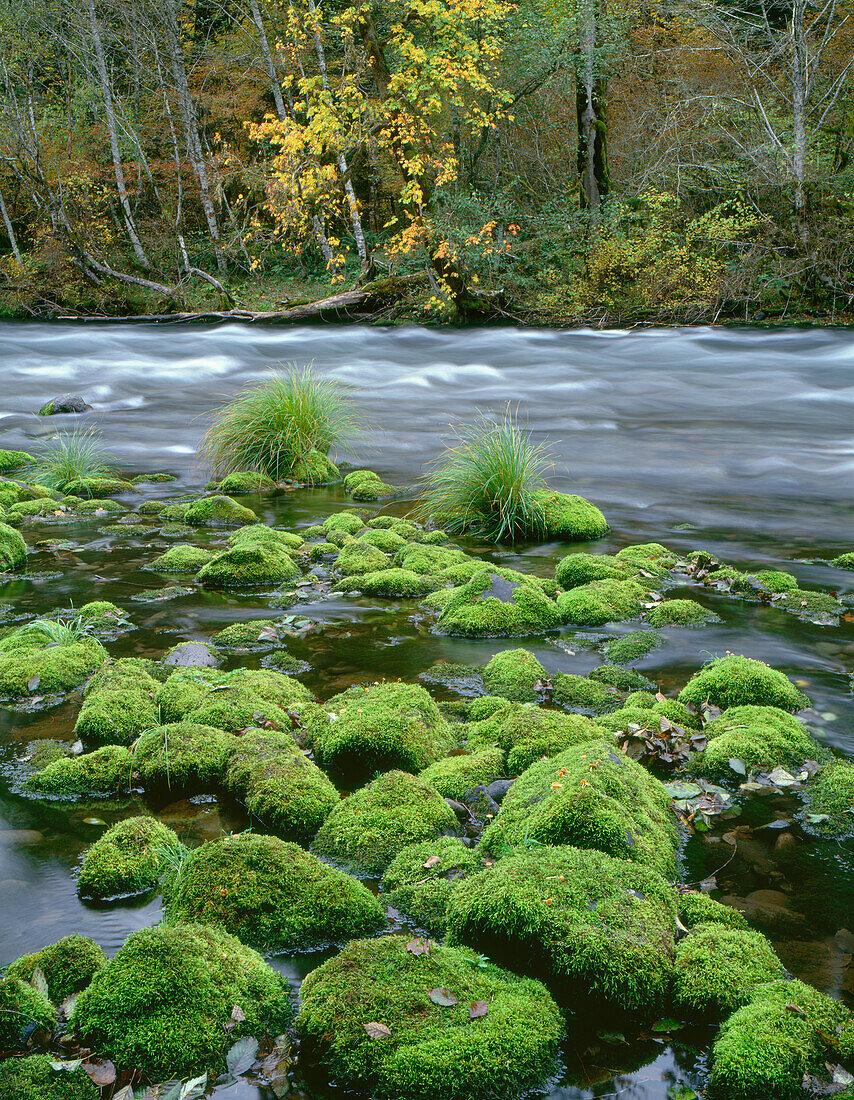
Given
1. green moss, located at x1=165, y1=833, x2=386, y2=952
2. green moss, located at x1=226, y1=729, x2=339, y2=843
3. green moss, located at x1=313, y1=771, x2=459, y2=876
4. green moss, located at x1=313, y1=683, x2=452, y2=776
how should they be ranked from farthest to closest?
green moss, located at x1=313, y1=683, x2=452, y2=776 < green moss, located at x1=226, y1=729, x2=339, y2=843 < green moss, located at x1=313, y1=771, x2=459, y2=876 < green moss, located at x1=165, y1=833, x2=386, y2=952

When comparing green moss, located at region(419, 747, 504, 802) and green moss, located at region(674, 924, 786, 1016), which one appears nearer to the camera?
green moss, located at region(674, 924, 786, 1016)

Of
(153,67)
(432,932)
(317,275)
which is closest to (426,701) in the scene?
(432,932)

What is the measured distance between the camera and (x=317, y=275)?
28672mm

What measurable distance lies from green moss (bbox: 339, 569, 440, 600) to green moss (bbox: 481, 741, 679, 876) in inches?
114

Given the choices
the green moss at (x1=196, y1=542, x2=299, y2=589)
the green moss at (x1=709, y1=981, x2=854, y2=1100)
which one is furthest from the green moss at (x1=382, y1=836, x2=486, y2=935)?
the green moss at (x1=196, y1=542, x2=299, y2=589)

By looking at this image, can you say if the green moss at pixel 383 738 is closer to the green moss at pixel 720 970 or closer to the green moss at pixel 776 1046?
the green moss at pixel 720 970

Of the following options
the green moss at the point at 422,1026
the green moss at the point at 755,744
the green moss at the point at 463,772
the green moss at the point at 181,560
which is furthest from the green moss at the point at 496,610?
the green moss at the point at 422,1026

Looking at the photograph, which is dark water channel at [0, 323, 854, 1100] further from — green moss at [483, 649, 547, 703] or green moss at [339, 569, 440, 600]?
green moss at [483, 649, 547, 703]

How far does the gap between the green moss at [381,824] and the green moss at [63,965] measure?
95 cm

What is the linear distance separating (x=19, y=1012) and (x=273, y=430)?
8308 millimetres

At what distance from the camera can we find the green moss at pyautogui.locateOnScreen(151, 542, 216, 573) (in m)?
6.84

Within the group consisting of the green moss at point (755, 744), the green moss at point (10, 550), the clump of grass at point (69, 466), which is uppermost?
the clump of grass at point (69, 466)

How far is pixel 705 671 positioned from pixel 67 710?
329cm

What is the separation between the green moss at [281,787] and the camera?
3.40 metres
